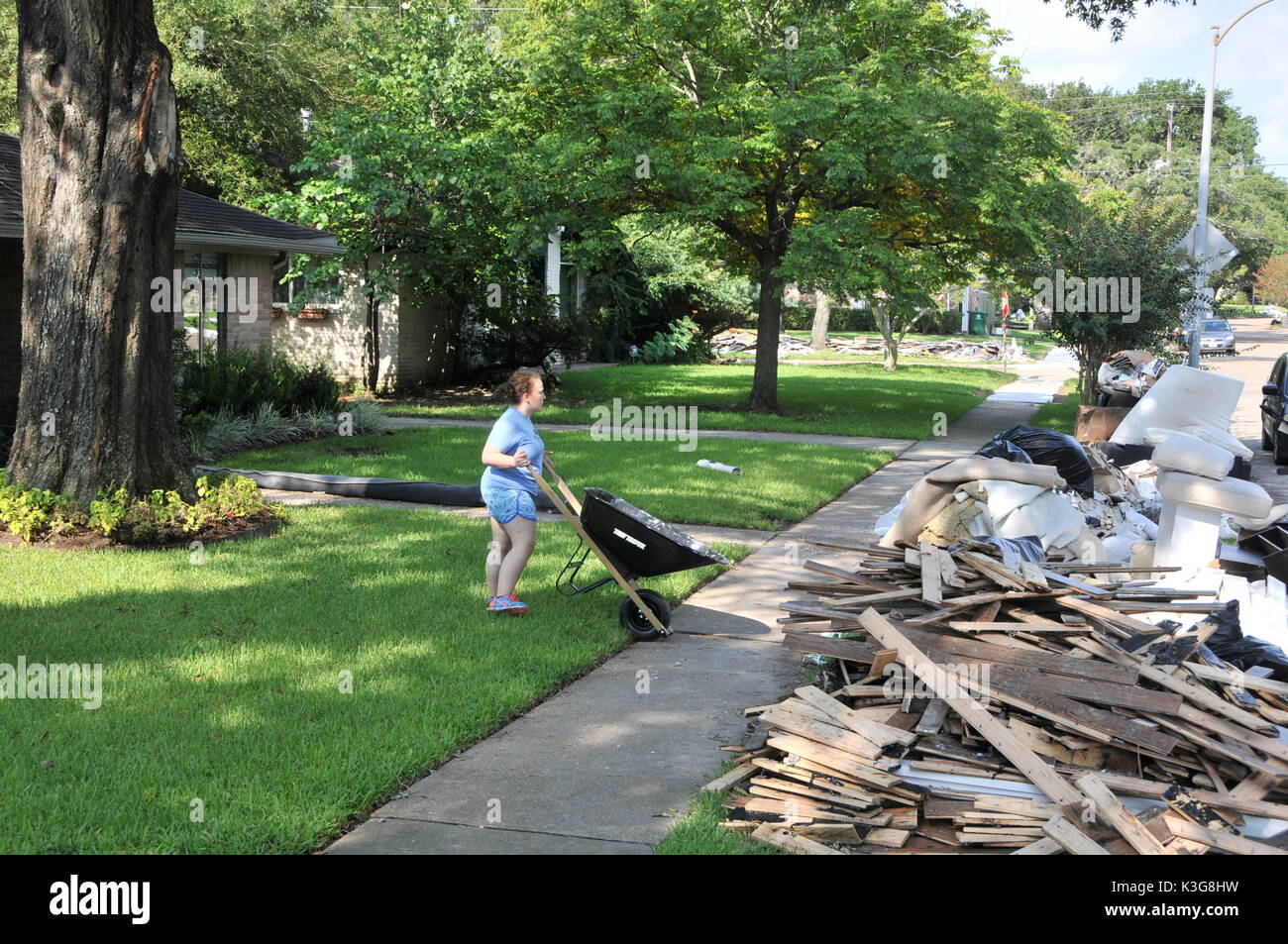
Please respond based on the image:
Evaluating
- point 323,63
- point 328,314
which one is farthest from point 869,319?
point 328,314

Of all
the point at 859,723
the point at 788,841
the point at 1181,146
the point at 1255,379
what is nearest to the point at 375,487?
the point at 859,723

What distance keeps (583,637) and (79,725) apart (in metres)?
2.97

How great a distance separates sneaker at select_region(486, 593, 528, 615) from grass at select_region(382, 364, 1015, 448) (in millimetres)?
12173

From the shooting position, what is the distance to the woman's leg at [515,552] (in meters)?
7.59

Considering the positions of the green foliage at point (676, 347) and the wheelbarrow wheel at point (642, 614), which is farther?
the green foliage at point (676, 347)

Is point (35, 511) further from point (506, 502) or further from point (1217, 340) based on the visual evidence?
point (1217, 340)

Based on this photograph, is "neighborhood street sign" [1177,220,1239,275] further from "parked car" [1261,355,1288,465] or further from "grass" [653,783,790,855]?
"grass" [653,783,790,855]

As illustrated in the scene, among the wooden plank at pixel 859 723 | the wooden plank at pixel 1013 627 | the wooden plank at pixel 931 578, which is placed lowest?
the wooden plank at pixel 859 723

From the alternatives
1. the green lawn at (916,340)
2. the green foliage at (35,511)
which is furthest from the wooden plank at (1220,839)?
the green lawn at (916,340)

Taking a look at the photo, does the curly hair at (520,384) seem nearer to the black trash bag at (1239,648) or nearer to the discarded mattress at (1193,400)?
the black trash bag at (1239,648)

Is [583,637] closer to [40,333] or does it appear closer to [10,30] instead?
[40,333]

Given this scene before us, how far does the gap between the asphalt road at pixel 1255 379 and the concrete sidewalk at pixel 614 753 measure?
337 inches

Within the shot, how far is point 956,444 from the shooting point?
60.3 ft

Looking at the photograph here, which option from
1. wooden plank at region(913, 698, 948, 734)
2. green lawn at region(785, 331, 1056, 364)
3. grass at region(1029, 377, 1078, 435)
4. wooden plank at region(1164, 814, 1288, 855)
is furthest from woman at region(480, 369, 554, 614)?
green lawn at region(785, 331, 1056, 364)
